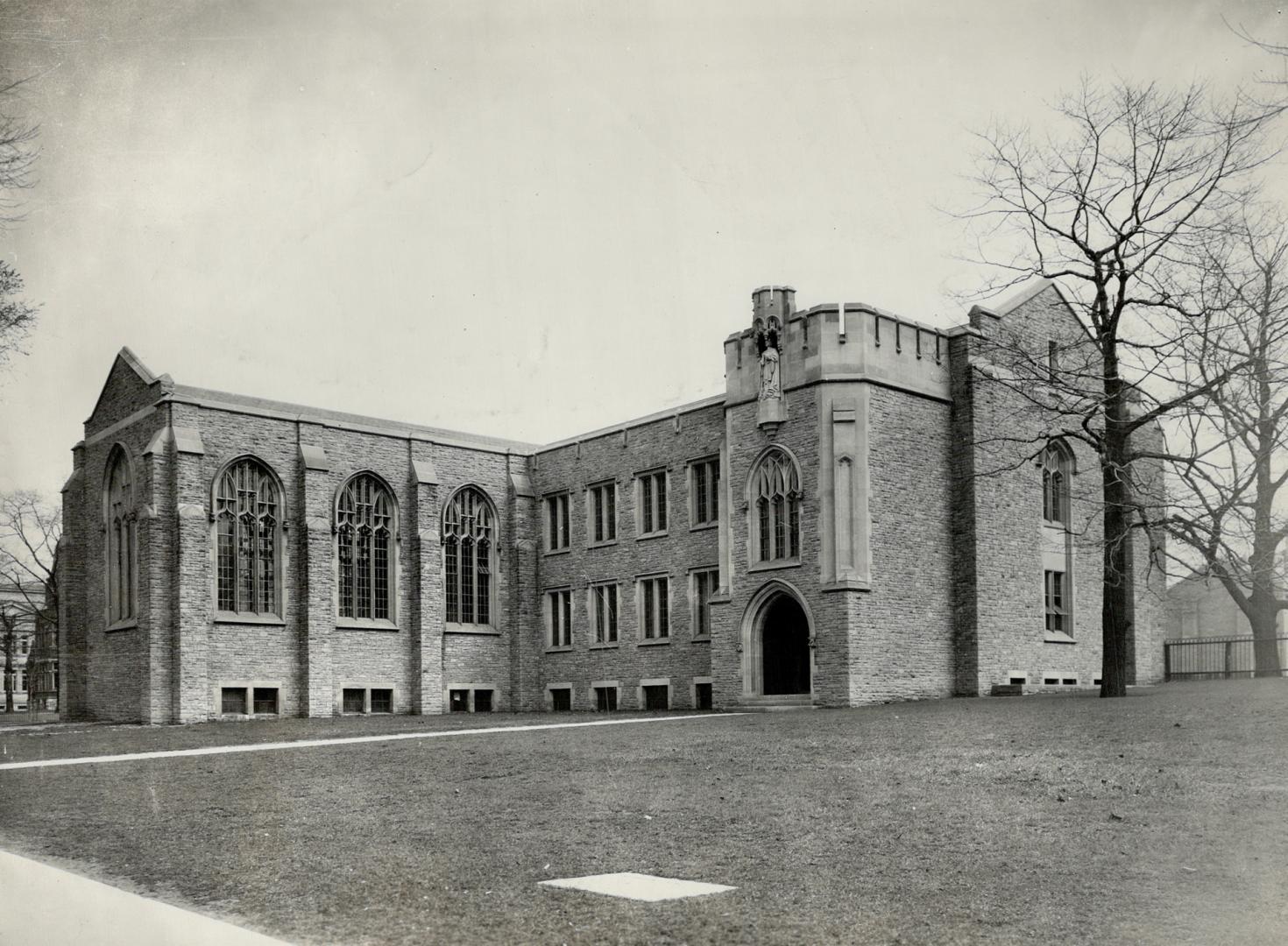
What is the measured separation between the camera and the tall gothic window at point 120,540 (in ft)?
108

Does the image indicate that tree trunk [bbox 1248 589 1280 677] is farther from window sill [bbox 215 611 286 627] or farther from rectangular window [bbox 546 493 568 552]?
window sill [bbox 215 611 286 627]

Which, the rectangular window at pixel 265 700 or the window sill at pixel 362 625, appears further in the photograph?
the window sill at pixel 362 625

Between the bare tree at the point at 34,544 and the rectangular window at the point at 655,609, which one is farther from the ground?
the bare tree at the point at 34,544

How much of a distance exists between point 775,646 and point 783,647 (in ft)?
0.63

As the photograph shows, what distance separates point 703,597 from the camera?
32969 mm

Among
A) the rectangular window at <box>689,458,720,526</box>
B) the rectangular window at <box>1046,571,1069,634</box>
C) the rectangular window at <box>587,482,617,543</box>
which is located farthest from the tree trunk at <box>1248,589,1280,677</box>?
the rectangular window at <box>587,482,617,543</box>

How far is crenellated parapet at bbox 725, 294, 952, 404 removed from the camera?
27.8 meters

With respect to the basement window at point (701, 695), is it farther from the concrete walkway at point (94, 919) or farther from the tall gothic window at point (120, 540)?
the concrete walkway at point (94, 919)

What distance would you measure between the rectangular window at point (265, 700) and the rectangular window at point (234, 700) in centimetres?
39

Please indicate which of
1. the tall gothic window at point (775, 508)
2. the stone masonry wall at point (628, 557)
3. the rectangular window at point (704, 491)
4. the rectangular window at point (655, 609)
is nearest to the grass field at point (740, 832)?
the tall gothic window at point (775, 508)

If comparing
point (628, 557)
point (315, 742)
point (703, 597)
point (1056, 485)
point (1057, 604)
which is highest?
point (1056, 485)

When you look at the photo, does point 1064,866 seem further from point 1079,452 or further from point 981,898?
point 1079,452

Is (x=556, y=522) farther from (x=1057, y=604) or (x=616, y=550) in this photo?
(x=1057, y=604)

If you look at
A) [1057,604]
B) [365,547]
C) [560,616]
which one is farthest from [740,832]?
[560,616]
